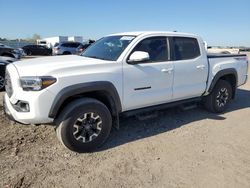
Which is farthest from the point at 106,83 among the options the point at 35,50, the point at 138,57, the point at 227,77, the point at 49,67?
the point at 35,50

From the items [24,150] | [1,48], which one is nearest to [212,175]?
[24,150]

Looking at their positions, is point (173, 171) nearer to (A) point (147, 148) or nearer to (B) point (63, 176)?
(A) point (147, 148)

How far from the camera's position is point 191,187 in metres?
3.36

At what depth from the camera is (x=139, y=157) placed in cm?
410

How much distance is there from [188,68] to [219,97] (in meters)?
1.55

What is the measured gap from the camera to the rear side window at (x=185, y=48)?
211 inches

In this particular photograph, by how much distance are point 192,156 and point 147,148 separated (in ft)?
2.39

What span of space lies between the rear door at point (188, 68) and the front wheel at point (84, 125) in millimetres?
1751

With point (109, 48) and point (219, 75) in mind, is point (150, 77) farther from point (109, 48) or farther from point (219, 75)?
point (219, 75)

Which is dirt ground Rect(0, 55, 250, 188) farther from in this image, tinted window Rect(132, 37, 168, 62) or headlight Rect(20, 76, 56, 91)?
tinted window Rect(132, 37, 168, 62)

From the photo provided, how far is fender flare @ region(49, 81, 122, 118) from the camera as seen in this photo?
3.80 meters

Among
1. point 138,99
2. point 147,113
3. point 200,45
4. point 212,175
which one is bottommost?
point 212,175

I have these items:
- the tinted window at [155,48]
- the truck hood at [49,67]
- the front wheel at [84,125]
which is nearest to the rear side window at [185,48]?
the tinted window at [155,48]

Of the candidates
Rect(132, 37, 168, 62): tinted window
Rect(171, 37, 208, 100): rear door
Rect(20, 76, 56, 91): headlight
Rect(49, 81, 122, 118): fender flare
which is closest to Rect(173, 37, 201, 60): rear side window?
Rect(171, 37, 208, 100): rear door
